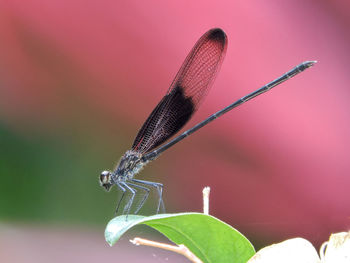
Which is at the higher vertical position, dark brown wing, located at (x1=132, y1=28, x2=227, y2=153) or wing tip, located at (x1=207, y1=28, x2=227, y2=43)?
wing tip, located at (x1=207, y1=28, x2=227, y2=43)

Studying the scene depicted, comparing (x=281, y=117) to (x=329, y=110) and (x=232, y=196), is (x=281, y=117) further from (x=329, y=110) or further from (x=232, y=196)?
(x=232, y=196)

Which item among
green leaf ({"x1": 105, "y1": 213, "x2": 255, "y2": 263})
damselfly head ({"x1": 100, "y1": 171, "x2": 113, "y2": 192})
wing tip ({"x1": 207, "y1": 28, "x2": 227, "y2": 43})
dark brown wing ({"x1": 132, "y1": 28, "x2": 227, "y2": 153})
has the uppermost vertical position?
wing tip ({"x1": 207, "y1": 28, "x2": 227, "y2": 43})

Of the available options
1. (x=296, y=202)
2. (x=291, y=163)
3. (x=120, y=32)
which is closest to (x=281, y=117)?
(x=291, y=163)

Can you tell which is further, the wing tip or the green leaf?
the wing tip

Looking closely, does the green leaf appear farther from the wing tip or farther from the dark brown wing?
the wing tip

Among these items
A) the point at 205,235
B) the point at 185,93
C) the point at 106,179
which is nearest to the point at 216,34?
the point at 185,93

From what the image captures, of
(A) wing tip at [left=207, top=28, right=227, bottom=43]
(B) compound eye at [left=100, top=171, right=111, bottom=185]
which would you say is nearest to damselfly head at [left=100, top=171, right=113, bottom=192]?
(B) compound eye at [left=100, top=171, right=111, bottom=185]
